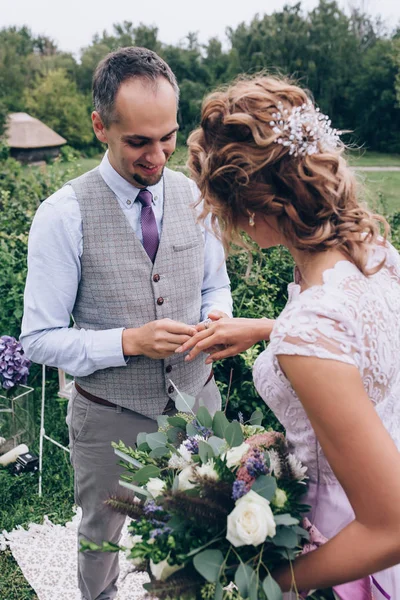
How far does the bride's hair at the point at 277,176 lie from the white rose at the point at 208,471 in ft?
1.70

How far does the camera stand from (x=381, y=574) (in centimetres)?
140

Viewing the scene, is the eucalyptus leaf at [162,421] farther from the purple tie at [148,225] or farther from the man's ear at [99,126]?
the man's ear at [99,126]

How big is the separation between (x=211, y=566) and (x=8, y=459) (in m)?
2.75

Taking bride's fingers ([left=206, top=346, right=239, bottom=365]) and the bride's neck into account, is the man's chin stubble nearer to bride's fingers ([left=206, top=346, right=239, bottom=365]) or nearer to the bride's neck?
bride's fingers ([left=206, top=346, right=239, bottom=365])

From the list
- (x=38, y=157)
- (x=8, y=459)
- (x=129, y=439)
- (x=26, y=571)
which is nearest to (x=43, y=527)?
(x=26, y=571)

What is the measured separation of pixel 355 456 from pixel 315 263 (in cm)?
44

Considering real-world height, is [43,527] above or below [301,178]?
below

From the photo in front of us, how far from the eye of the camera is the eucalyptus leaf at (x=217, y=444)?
1.41 metres

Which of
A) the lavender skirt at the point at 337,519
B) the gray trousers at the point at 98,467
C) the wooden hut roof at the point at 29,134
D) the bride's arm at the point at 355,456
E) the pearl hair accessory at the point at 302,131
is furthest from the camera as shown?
the wooden hut roof at the point at 29,134

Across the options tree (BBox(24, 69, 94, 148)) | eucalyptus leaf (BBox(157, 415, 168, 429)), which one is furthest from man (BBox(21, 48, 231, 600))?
tree (BBox(24, 69, 94, 148))

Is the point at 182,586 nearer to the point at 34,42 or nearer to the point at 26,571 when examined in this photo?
the point at 26,571

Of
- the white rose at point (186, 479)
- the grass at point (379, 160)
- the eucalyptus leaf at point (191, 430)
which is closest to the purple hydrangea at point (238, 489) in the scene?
the white rose at point (186, 479)

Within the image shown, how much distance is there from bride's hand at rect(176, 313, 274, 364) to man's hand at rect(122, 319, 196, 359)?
31 millimetres

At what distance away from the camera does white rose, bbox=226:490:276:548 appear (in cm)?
116
